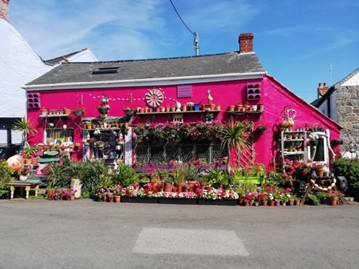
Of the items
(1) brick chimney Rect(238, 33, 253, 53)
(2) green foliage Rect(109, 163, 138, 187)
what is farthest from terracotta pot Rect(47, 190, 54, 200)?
(1) brick chimney Rect(238, 33, 253, 53)

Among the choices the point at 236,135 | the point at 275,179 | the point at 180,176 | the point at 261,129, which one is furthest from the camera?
the point at 261,129

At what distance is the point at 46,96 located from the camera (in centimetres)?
1311

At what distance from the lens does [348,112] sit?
508 inches

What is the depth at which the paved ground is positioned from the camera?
443 centimetres

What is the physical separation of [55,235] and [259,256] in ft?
11.8

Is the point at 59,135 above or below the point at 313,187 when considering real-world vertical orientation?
above

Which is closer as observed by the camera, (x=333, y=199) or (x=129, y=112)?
(x=333, y=199)

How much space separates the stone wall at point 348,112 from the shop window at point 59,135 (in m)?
11.1

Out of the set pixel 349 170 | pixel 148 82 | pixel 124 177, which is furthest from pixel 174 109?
pixel 349 170

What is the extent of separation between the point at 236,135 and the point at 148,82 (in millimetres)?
4157

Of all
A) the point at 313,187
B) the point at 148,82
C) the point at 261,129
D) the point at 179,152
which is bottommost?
the point at 313,187

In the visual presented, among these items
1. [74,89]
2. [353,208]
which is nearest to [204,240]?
[353,208]

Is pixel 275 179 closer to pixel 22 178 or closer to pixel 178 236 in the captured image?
pixel 178 236

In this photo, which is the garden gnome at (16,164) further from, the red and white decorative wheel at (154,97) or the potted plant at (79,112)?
the red and white decorative wheel at (154,97)
